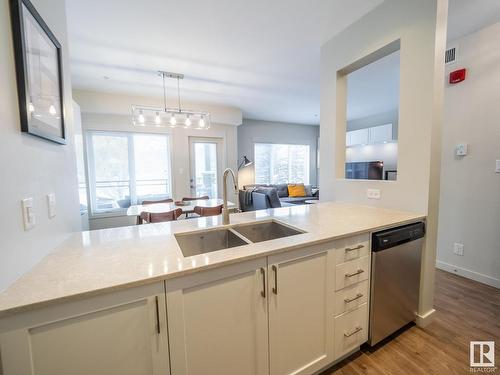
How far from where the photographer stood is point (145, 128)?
4512 millimetres

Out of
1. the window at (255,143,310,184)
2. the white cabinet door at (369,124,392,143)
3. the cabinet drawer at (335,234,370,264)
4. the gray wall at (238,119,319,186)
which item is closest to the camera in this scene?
the cabinet drawer at (335,234,370,264)

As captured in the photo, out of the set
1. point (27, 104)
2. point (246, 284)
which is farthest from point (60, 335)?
point (27, 104)

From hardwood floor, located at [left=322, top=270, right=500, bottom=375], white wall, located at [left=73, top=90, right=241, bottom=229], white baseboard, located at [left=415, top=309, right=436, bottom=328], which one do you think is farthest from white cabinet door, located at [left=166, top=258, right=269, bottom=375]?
white wall, located at [left=73, top=90, right=241, bottom=229]

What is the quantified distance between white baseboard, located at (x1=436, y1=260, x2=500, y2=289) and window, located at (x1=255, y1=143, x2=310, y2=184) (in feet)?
14.9

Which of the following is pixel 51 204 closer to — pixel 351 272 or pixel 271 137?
pixel 351 272

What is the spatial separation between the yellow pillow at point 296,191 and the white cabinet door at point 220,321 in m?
5.25

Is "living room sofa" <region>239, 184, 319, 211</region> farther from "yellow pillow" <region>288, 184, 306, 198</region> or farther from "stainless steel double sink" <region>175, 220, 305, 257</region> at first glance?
"stainless steel double sink" <region>175, 220, 305, 257</region>

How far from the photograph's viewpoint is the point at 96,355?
74 cm

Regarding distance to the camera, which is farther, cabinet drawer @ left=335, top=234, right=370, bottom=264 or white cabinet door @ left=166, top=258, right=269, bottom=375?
cabinet drawer @ left=335, top=234, right=370, bottom=264

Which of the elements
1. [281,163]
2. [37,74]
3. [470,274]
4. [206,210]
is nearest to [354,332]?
[470,274]

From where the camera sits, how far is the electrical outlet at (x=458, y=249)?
2.41 m

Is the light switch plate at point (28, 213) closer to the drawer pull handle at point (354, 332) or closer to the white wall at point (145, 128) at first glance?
the drawer pull handle at point (354, 332)

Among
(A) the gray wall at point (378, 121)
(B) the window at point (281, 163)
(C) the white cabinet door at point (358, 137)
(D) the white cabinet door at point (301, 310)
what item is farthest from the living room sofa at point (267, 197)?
(D) the white cabinet door at point (301, 310)

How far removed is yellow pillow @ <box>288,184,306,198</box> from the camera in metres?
6.15
